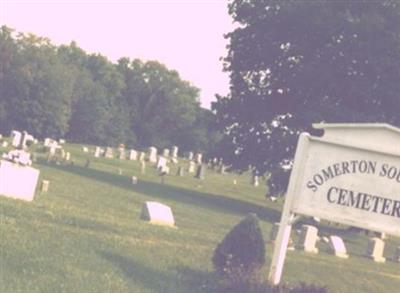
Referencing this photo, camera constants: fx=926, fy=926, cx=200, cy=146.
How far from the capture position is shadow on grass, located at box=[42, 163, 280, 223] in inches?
1432

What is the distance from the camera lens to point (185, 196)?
38562 millimetres

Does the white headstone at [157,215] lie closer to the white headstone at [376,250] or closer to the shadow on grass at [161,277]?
the shadow on grass at [161,277]

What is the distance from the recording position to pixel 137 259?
512 inches

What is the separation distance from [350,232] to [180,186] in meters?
10.5

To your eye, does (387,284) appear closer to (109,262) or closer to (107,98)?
(109,262)

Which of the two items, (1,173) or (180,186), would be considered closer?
(1,173)

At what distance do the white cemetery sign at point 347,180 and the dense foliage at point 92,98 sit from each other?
65981 mm

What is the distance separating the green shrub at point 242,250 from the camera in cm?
1280

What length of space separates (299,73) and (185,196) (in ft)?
23.6

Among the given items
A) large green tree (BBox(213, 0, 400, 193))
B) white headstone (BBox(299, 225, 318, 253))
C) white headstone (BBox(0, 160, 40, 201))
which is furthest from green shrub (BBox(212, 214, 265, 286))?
large green tree (BBox(213, 0, 400, 193))

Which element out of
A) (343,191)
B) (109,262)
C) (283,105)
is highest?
(283,105)

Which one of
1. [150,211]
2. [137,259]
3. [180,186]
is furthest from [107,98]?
[137,259]

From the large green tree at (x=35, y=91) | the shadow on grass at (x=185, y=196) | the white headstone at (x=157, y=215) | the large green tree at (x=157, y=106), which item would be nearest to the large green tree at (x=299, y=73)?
the shadow on grass at (x=185, y=196)

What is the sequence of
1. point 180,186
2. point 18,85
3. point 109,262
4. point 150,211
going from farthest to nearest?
point 18,85 < point 180,186 < point 150,211 < point 109,262
